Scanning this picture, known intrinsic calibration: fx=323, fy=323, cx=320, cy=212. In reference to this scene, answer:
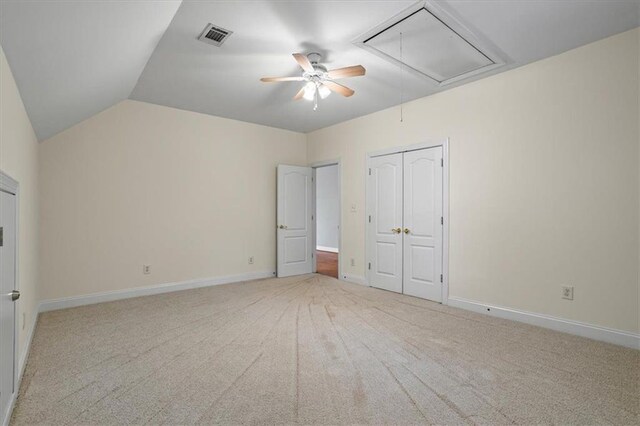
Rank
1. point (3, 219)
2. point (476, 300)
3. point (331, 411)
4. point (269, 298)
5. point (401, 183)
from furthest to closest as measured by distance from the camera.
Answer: point (401, 183) → point (269, 298) → point (476, 300) → point (331, 411) → point (3, 219)

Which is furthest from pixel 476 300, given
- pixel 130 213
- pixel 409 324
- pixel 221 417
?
pixel 130 213

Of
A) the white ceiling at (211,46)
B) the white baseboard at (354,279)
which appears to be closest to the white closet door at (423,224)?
the white baseboard at (354,279)

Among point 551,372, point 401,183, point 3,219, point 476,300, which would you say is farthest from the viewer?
point 401,183

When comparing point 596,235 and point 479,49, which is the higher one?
point 479,49

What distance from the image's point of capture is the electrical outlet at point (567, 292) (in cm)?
312

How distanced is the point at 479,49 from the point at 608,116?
1.29 m

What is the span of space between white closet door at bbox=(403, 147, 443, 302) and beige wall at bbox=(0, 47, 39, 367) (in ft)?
13.3

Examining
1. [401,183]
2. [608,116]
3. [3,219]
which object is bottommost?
[3,219]

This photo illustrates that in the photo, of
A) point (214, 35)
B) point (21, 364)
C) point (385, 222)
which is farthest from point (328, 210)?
point (21, 364)

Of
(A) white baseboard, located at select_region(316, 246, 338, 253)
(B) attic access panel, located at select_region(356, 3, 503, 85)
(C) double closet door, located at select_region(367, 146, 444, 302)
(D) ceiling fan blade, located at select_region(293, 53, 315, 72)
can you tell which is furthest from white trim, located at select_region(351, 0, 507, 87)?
(A) white baseboard, located at select_region(316, 246, 338, 253)

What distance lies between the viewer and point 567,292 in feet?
10.3

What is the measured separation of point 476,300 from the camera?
3807 millimetres

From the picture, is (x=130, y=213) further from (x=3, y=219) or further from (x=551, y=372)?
(x=551, y=372)

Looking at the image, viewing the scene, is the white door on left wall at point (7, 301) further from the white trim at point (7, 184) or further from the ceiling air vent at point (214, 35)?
the ceiling air vent at point (214, 35)
